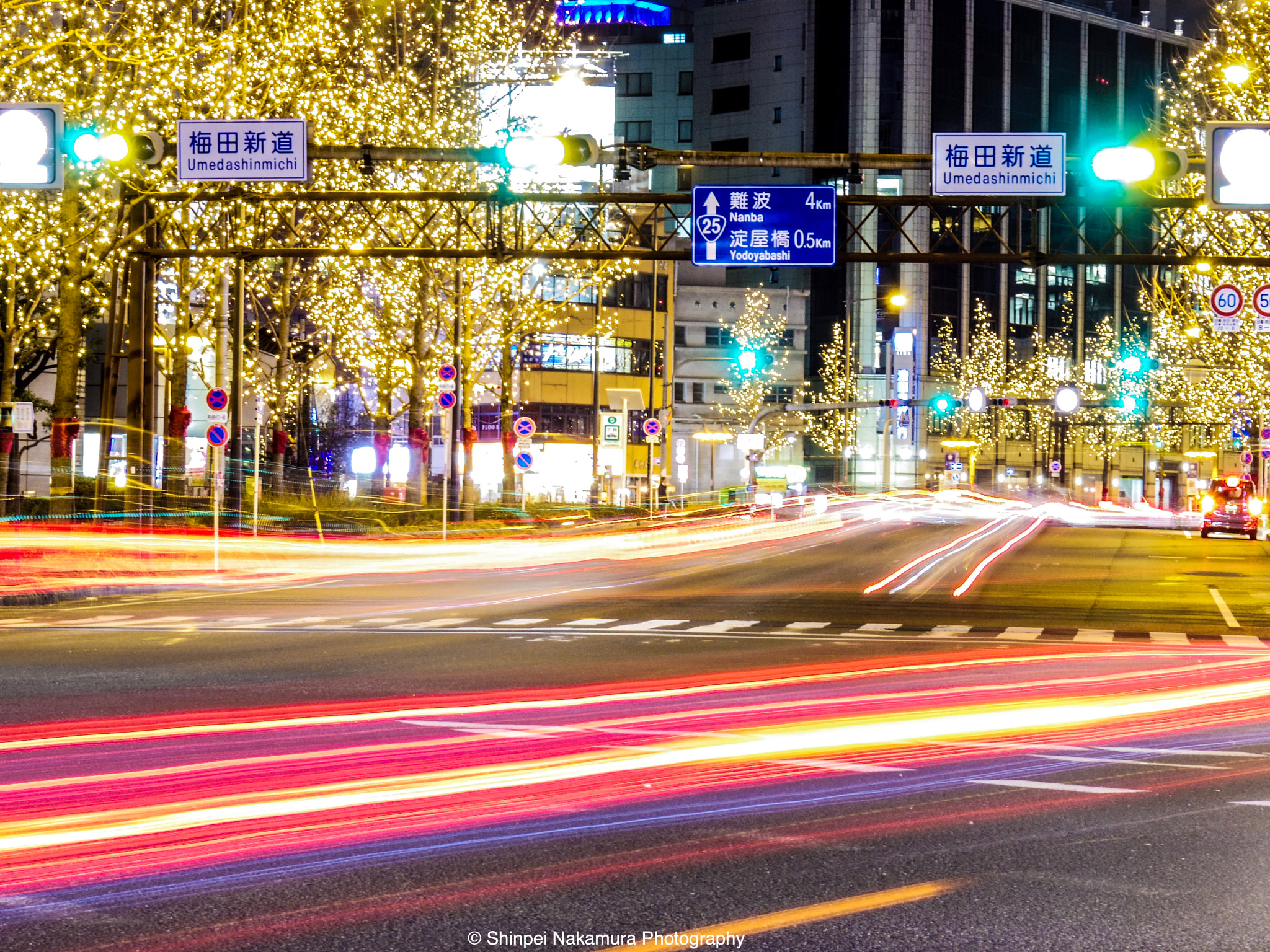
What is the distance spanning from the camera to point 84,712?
454 inches

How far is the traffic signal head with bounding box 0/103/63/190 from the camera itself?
75.4ft

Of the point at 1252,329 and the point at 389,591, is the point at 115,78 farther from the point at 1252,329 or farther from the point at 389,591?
the point at 1252,329

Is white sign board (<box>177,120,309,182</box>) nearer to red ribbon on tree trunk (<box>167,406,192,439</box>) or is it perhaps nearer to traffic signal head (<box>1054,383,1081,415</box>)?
red ribbon on tree trunk (<box>167,406,192,439</box>)

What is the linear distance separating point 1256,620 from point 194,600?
17.1 m

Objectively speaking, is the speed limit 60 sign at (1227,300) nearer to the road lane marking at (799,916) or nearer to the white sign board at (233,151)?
the white sign board at (233,151)

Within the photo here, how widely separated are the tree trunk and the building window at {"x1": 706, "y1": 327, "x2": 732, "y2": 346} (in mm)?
79542

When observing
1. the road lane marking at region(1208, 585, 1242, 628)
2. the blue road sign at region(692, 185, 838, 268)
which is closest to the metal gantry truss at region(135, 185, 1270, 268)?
the blue road sign at region(692, 185, 838, 268)

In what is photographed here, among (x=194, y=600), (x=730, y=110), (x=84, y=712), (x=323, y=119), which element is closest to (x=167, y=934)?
(x=84, y=712)

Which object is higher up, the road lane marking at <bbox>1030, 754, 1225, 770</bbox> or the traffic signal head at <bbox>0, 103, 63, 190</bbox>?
the traffic signal head at <bbox>0, 103, 63, 190</bbox>

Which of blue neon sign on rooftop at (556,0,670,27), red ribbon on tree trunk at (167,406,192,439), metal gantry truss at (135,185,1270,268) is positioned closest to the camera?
metal gantry truss at (135,185,1270,268)

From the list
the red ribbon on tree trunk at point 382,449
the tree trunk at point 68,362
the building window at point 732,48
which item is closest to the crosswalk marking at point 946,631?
the tree trunk at point 68,362

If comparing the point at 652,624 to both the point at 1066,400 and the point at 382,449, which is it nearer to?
the point at 382,449

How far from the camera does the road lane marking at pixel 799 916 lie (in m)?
5.75

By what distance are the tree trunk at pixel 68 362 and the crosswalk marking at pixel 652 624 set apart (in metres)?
15.5
